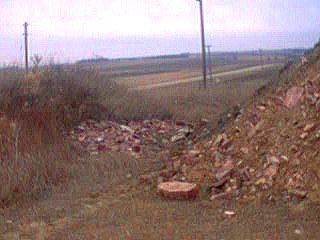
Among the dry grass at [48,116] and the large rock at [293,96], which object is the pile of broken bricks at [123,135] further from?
the large rock at [293,96]

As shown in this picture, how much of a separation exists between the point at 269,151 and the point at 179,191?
1295 millimetres

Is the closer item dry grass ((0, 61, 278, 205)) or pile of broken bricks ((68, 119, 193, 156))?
dry grass ((0, 61, 278, 205))

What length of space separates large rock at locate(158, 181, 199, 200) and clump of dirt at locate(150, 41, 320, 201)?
0.22 metres

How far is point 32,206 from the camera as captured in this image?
888cm

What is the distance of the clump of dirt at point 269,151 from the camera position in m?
8.38

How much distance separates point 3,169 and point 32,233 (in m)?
2.27

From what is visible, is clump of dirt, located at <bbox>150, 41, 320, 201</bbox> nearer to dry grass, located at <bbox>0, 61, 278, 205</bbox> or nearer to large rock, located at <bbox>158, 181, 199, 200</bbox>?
large rock, located at <bbox>158, 181, 199, 200</bbox>

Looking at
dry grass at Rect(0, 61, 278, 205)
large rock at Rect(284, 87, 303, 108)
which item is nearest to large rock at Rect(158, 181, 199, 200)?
dry grass at Rect(0, 61, 278, 205)

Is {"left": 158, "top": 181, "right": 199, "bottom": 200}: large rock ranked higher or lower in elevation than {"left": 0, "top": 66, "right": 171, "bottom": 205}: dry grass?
lower

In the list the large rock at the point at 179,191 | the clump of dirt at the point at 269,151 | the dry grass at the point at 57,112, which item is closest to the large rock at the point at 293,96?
the clump of dirt at the point at 269,151

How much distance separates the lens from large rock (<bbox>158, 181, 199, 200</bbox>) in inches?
340

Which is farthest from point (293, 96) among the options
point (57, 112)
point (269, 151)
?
point (57, 112)

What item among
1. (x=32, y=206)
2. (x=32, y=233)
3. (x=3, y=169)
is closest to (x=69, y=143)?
(x=3, y=169)

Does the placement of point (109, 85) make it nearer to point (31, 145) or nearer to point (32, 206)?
point (31, 145)
